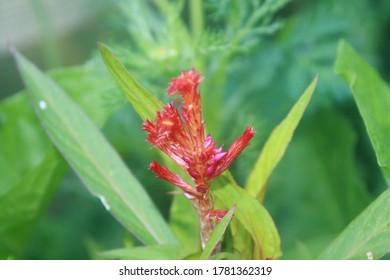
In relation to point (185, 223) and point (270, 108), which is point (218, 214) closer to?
point (185, 223)

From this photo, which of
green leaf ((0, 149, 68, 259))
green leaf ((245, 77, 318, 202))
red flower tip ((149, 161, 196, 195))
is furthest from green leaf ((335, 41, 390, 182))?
green leaf ((0, 149, 68, 259))

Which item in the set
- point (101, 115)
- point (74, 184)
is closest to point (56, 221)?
point (74, 184)

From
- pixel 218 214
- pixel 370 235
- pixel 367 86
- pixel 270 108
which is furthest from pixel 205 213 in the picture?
pixel 270 108

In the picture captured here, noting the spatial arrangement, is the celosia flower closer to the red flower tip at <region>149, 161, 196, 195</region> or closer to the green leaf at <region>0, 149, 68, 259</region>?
the red flower tip at <region>149, 161, 196, 195</region>

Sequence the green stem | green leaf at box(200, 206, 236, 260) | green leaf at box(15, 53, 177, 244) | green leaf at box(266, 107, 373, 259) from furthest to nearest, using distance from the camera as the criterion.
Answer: green leaf at box(266, 107, 373, 259) < the green stem < green leaf at box(15, 53, 177, 244) < green leaf at box(200, 206, 236, 260)

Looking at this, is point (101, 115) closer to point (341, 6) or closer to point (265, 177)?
point (265, 177)

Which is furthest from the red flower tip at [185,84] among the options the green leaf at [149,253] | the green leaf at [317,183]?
the green leaf at [317,183]

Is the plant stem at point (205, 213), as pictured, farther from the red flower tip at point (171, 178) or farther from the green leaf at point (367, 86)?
the green leaf at point (367, 86)
